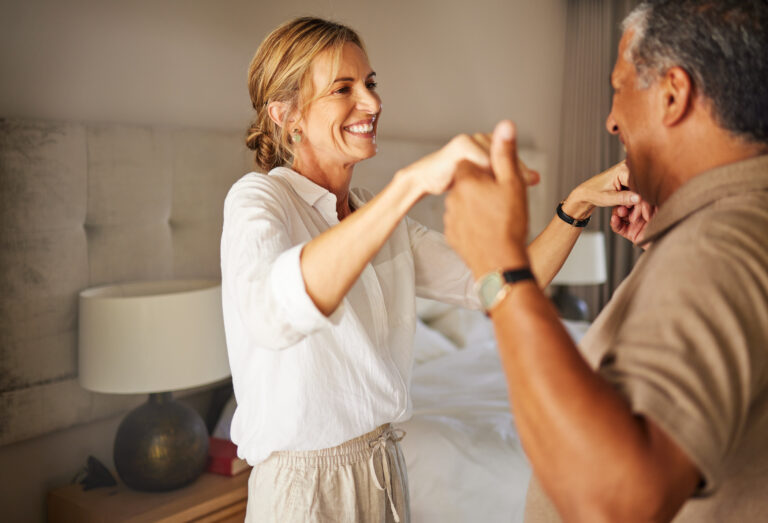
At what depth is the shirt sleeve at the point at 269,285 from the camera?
772 millimetres

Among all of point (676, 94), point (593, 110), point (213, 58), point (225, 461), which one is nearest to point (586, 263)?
point (593, 110)

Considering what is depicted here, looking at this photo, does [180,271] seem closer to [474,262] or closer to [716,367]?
[474,262]

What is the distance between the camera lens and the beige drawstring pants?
44.7 inches

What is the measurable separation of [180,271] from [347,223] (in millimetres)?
1621

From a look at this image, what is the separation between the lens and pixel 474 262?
696 millimetres

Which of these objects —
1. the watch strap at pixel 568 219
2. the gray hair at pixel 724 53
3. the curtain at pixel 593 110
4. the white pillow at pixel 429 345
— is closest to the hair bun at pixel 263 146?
the watch strap at pixel 568 219

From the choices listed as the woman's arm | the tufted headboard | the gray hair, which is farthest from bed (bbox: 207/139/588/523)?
the gray hair

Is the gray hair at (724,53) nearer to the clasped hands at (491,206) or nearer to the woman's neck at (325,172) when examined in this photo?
the clasped hands at (491,206)

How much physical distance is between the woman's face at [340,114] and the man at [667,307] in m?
0.58

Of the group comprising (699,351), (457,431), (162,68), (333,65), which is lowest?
(457,431)

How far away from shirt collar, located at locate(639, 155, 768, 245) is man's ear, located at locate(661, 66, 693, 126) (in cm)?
8

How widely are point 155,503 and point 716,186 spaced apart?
5.53ft

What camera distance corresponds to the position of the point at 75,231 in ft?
6.42

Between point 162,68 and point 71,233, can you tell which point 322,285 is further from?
point 162,68
